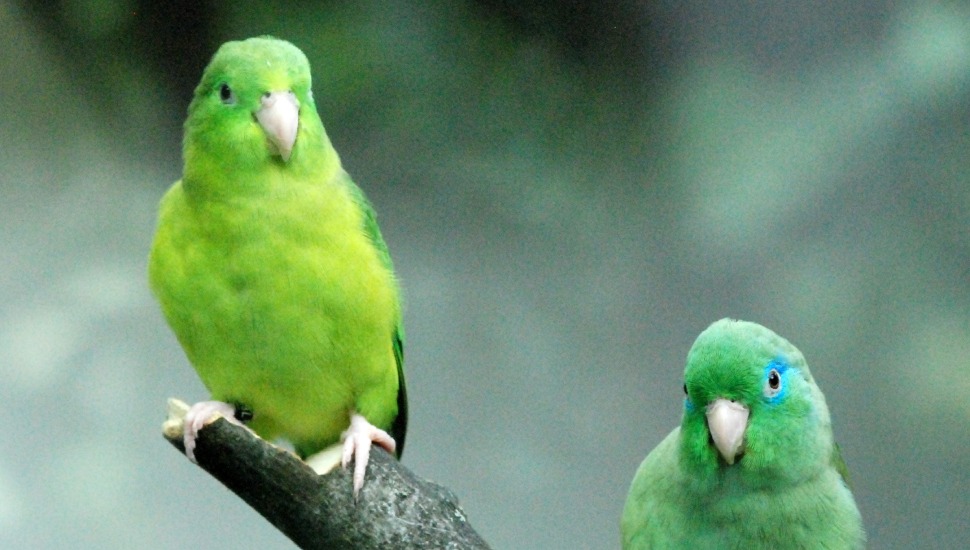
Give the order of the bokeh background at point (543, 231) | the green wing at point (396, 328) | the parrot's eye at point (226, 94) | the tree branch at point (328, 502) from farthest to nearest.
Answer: the bokeh background at point (543, 231), the green wing at point (396, 328), the parrot's eye at point (226, 94), the tree branch at point (328, 502)

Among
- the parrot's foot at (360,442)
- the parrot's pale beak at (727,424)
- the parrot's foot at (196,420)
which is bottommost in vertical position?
the parrot's foot at (196,420)

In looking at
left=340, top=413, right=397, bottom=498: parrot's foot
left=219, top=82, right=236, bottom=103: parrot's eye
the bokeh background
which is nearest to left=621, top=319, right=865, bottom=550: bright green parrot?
left=340, top=413, right=397, bottom=498: parrot's foot

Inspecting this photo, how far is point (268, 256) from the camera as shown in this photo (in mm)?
2709

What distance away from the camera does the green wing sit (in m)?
2.91

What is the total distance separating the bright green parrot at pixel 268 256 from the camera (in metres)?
2.67

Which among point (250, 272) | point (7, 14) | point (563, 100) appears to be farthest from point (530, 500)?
point (7, 14)

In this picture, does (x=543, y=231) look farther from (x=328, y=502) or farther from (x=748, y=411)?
(x=328, y=502)

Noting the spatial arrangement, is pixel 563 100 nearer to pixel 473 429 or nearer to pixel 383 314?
pixel 473 429

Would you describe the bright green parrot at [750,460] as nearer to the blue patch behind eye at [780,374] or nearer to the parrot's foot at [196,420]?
the blue patch behind eye at [780,374]

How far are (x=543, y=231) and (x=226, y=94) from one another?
2133 millimetres

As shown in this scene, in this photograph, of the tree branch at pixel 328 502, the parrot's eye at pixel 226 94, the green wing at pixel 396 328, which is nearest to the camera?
the tree branch at pixel 328 502

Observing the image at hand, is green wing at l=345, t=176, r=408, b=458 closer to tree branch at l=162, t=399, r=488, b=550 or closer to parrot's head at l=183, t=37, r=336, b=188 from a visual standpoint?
parrot's head at l=183, t=37, r=336, b=188

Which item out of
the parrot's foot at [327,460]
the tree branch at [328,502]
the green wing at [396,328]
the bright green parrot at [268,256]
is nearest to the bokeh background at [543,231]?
the green wing at [396,328]

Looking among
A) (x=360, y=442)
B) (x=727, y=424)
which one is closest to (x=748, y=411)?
(x=727, y=424)
